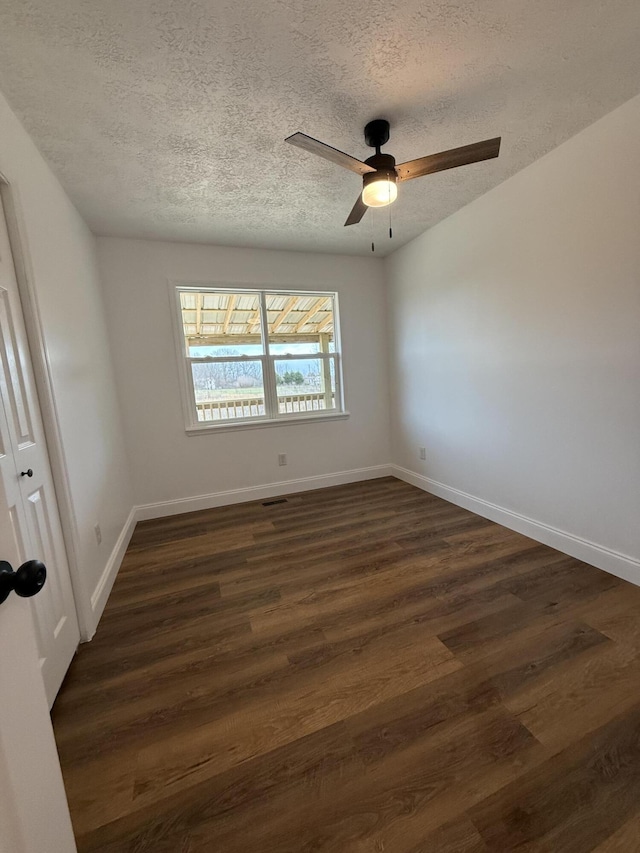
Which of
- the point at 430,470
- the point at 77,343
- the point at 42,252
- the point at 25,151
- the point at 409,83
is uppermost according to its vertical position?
the point at 409,83

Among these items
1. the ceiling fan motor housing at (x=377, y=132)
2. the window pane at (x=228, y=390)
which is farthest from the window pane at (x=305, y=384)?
the ceiling fan motor housing at (x=377, y=132)

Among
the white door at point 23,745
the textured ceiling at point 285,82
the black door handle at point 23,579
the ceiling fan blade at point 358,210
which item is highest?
the textured ceiling at point 285,82

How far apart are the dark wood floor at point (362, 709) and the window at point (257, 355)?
1.79 m

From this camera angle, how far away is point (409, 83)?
162 centimetres

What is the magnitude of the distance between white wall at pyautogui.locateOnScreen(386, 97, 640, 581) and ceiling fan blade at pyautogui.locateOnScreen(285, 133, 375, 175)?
132 cm

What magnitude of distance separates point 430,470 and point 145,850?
3.22 meters

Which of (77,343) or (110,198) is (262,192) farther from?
(77,343)

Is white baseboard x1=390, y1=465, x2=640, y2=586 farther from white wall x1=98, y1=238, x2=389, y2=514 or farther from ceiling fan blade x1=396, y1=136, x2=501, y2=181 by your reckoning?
ceiling fan blade x1=396, y1=136, x2=501, y2=181

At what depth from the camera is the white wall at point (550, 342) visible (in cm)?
192

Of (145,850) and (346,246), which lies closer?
(145,850)

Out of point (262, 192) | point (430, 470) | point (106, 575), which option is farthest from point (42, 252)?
point (430, 470)

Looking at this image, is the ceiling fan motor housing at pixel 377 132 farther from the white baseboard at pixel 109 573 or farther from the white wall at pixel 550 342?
the white baseboard at pixel 109 573

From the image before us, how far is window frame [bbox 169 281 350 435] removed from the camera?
11.0 ft

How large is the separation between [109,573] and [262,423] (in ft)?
6.28
